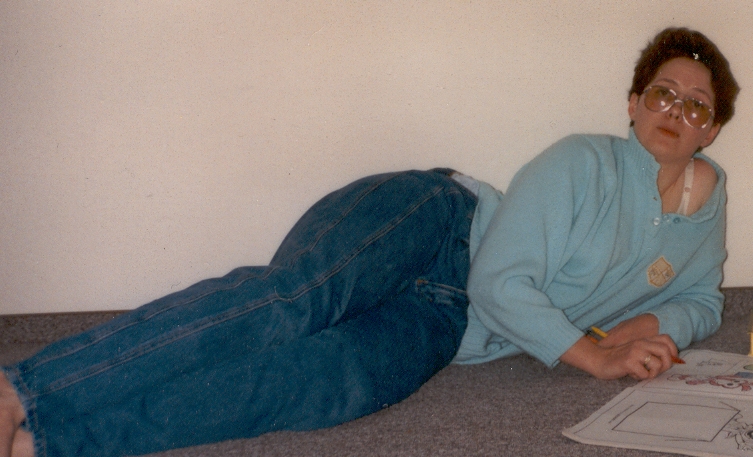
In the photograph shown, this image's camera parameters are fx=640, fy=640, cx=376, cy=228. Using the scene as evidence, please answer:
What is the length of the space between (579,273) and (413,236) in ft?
1.03

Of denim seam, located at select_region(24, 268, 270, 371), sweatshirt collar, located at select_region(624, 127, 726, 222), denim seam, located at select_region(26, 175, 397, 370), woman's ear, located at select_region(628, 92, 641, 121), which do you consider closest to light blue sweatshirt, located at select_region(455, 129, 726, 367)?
sweatshirt collar, located at select_region(624, 127, 726, 222)

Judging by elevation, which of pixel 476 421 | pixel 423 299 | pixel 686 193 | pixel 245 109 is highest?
pixel 245 109

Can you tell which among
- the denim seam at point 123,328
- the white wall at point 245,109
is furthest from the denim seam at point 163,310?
the white wall at point 245,109

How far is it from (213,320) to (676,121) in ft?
2.91

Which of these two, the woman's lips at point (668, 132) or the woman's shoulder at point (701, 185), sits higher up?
the woman's lips at point (668, 132)

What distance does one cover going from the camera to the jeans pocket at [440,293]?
113cm

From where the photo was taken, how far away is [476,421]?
95 cm

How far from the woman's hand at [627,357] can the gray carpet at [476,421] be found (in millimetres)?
31

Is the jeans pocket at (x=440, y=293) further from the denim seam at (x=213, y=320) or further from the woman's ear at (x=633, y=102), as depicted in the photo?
the woman's ear at (x=633, y=102)

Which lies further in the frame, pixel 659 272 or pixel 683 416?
pixel 659 272

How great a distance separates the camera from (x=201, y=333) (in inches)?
32.9

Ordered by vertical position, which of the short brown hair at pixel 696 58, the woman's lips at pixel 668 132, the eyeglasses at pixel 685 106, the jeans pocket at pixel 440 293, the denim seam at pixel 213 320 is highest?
the short brown hair at pixel 696 58

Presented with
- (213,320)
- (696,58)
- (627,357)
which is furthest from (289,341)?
(696,58)

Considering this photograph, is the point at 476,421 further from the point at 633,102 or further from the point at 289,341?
the point at 633,102
